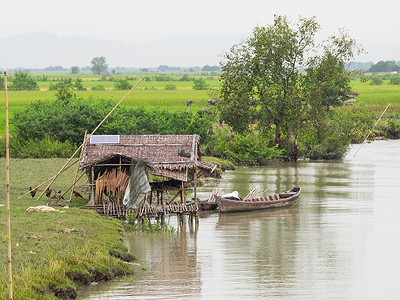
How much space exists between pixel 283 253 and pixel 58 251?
4772 millimetres

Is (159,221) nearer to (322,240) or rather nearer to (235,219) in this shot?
(235,219)

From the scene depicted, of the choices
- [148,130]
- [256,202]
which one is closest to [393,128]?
[148,130]

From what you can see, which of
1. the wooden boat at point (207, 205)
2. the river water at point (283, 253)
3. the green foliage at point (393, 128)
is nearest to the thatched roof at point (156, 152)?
the river water at point (283, 253)

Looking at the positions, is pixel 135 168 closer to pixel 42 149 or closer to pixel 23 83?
pixel 42 149

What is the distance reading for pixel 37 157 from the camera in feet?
90.1

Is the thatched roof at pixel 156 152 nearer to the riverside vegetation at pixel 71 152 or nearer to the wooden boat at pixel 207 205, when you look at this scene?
the riverside vegetation at pixel 71 152

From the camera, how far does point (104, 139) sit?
17172 millimetres

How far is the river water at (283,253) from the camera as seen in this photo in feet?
37.8

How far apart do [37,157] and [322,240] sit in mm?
14934

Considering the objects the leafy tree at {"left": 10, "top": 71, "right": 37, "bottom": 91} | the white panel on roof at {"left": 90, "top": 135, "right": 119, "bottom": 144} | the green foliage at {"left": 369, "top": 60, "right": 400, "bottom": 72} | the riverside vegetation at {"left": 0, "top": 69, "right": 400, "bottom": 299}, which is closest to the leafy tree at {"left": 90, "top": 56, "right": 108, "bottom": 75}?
the green foliage at {"left": 369, "top": 60, "right": 400, "bottom": 72}

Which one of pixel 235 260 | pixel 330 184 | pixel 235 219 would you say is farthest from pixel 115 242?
pixel 330 184

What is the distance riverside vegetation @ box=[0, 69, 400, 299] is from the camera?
11.2m

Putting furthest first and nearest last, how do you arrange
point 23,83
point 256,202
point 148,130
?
point 23,83 < point 148,130 < point 256,202

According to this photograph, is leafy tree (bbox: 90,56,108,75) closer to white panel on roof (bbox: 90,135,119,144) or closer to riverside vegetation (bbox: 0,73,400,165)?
riverside vegetation (bbox: 0,73,400,165)
